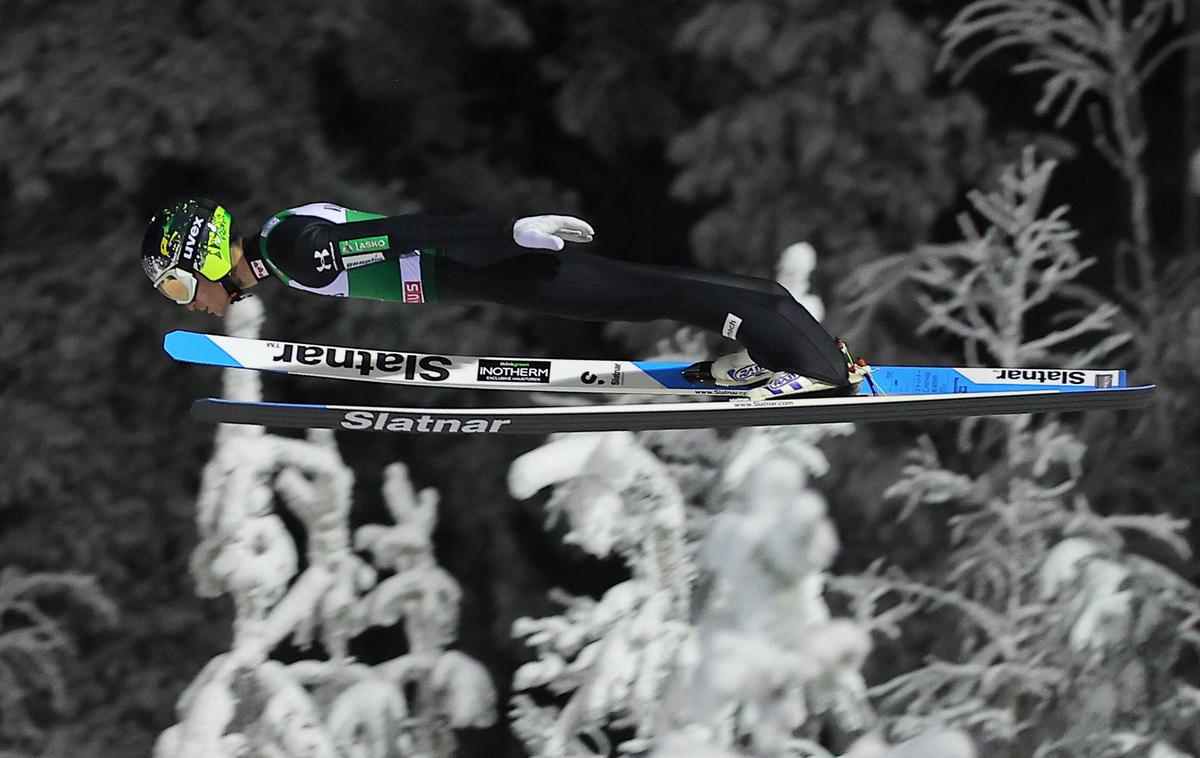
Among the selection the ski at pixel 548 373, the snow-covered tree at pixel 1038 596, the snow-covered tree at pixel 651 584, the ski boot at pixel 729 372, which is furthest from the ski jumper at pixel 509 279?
the snow-covered tree at pixel 1038 596

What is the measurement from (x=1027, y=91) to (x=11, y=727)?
7.64m

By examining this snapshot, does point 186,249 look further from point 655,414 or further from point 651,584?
point 651,584

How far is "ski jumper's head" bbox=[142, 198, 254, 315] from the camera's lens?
13.4 feet

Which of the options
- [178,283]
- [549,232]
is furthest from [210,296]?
[549,232]

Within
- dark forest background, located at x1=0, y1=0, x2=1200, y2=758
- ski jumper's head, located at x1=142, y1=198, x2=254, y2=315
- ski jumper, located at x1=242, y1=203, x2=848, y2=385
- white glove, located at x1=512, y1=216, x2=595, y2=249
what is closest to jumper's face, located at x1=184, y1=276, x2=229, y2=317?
ski jumper's head, located at x1=142, y1=198, x2=254, y2=315

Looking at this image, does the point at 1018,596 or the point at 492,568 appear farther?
the point at 492,568

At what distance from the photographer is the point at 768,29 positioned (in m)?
8.09

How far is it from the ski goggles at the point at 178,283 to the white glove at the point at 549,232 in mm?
935

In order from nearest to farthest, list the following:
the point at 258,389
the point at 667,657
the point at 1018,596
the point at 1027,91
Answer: the point at 667,657
the point at 258,389
the point at 1018,596
the point at 1027,91

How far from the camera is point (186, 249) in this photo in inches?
161

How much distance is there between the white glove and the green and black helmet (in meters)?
0.86

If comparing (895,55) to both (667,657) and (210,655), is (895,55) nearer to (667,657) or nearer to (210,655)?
(667,657)

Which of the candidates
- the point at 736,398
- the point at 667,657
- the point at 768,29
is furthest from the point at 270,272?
the point at 768,29

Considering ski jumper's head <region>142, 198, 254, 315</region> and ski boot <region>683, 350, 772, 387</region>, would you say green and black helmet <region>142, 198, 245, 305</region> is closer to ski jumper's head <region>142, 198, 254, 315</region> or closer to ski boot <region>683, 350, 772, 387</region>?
ski jumper's head <region>142, 198, 254, 315</region>
